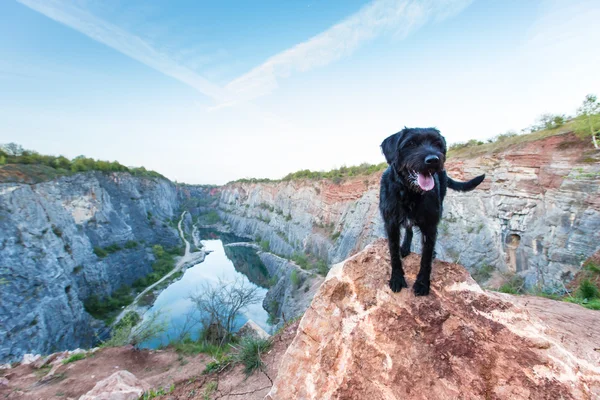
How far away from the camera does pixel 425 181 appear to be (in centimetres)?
214

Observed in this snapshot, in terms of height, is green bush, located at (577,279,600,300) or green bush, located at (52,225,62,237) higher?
green bush, located at (52,225,62,237)

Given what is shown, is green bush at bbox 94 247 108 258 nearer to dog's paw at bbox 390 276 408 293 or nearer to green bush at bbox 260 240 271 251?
green bush at bbox 260 240 271 251

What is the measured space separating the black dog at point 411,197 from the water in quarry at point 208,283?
19451mm

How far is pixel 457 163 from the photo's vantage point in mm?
15180

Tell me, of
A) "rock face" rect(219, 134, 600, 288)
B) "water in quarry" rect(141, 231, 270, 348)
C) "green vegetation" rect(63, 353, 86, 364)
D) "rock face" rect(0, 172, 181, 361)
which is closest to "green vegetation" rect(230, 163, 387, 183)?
"rock face" rect(219, 134, 600, 288)

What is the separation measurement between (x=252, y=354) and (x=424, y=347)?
235 inches

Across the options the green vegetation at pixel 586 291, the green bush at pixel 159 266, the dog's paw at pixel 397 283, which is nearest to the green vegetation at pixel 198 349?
the dog's paw at pixel 397 283

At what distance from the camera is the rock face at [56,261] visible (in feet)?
53.9

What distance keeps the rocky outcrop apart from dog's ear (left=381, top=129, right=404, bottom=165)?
818 inches

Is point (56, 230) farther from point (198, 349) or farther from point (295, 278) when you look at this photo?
point (295, 278)

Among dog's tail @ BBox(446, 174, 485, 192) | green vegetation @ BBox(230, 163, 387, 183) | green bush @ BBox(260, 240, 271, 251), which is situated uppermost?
green vegetation @ BBox(230, 163, 387, 183)

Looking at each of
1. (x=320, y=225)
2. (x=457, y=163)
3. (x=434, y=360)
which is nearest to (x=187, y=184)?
(x=320, y=225)

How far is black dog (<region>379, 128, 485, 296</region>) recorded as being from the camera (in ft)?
7.59

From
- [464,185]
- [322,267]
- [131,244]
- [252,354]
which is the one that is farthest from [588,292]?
[131,244]
